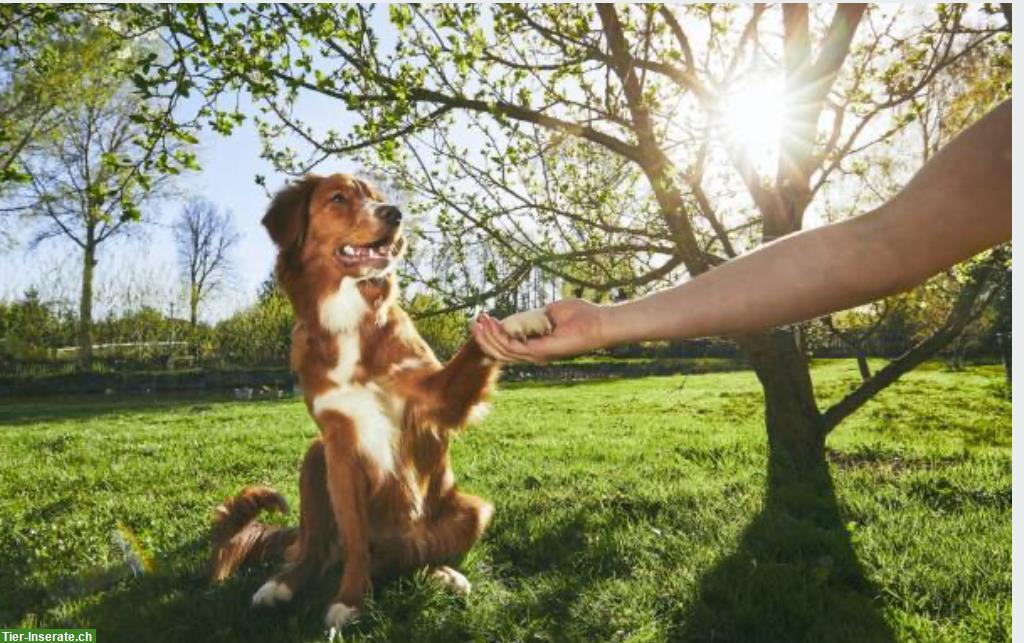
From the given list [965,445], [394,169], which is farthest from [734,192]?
[965,445]

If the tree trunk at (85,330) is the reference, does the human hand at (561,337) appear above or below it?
below

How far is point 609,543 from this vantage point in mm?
3830

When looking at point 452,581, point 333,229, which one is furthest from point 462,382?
point 452,581

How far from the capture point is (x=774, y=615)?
285 cm

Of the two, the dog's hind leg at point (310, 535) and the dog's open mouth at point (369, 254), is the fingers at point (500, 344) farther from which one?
the dog's hind leg at point (310, 535)

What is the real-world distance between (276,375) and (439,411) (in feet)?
56.3

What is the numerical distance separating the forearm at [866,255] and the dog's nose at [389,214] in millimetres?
1712

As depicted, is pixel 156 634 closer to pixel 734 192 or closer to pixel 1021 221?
pixel 1021 221

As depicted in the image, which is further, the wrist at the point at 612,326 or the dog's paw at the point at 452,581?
the dog's paw at the point at 452,581

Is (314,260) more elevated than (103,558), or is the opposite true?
(314,260)

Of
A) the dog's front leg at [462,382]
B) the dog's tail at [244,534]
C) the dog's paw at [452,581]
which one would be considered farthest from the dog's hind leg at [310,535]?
the dog's front leg at [462,382]

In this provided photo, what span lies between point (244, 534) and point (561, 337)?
2.62m

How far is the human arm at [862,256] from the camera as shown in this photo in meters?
0.99

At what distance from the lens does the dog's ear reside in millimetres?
2941
